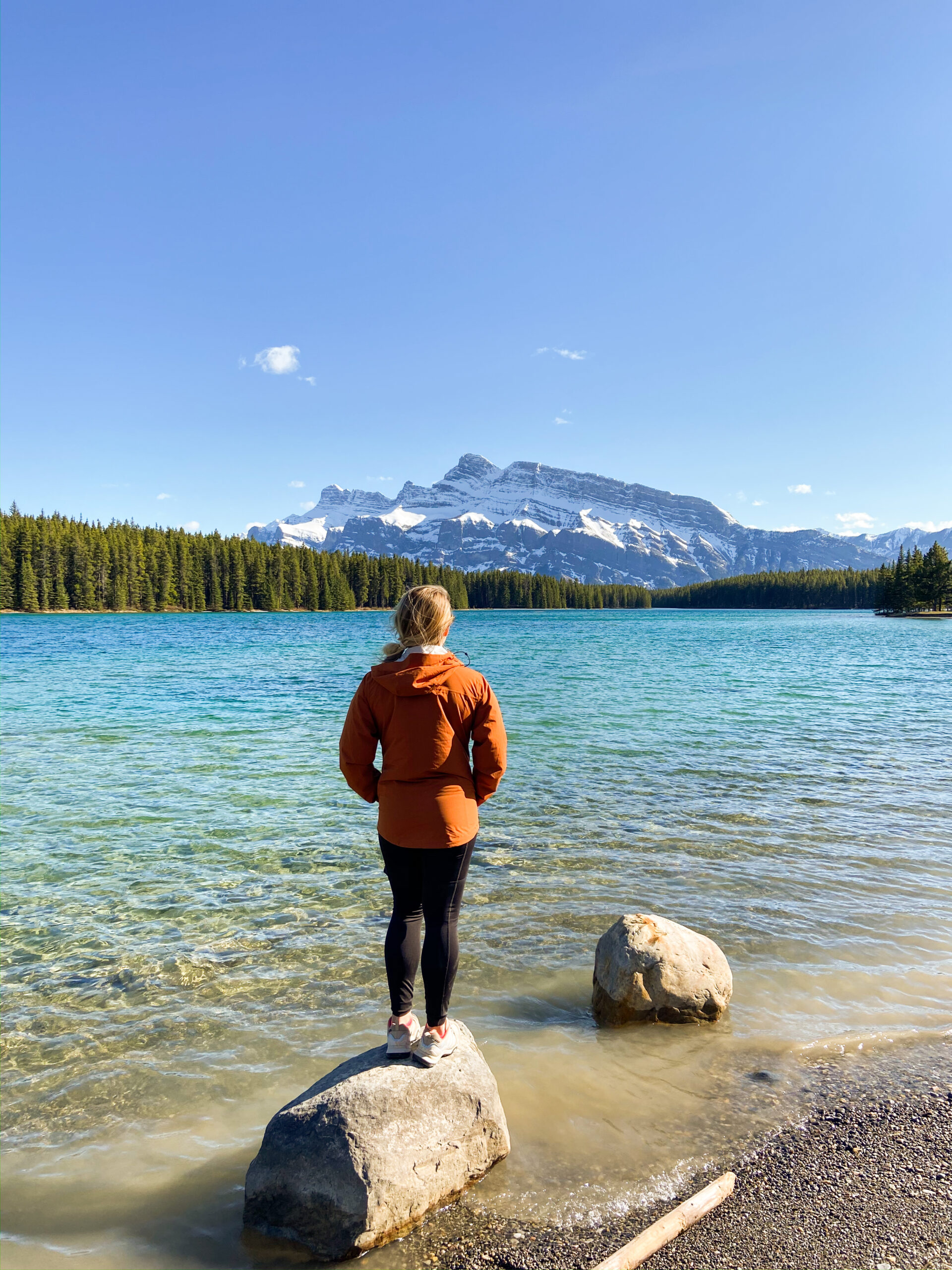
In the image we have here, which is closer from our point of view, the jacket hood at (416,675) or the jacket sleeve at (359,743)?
the jacket hood at (416,675)

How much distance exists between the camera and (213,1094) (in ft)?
17.0

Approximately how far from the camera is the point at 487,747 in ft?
14.4

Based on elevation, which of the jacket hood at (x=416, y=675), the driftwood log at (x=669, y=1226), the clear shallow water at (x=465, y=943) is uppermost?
the jacket hood at (x=416, y=675)

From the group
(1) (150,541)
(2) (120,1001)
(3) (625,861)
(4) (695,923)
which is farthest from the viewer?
(1) (150,541)

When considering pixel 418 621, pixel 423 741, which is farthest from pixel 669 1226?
pixel 418 621

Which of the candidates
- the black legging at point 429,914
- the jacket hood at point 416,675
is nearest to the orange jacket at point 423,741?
the jacket hood at point 416,675

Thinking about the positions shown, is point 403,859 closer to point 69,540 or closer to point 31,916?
point 31,916

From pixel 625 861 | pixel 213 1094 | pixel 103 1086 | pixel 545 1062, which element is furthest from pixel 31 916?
pixel 625 861

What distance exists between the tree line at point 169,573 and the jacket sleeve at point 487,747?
360 ft

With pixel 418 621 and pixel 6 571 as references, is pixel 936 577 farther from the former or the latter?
pixel 6 571

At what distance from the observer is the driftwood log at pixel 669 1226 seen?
10.6ft

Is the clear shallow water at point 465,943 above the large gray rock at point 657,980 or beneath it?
beneath

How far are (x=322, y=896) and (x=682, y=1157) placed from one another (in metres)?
Answer: 5.60

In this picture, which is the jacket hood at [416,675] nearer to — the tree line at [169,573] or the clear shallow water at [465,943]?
the clear shallow water at [465,943]
